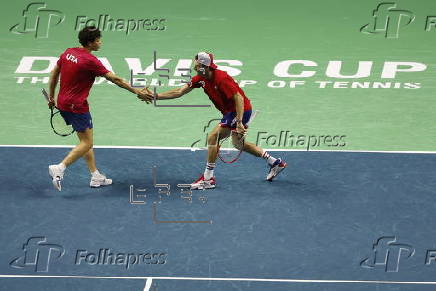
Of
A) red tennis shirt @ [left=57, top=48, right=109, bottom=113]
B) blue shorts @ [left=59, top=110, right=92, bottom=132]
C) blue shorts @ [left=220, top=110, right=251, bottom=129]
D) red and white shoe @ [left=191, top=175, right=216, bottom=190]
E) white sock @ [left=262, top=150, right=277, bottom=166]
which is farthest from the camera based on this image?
white sock @ [left=262, top=150, right=277, bottom=166]

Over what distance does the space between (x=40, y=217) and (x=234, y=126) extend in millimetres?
3234

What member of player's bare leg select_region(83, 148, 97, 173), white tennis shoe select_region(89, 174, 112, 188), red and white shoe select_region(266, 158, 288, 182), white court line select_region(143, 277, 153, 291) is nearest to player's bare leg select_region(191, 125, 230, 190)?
red and white shoe select_region(266, 158, 288, 182)

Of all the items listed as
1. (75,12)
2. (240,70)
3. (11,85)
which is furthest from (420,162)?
(75,12)

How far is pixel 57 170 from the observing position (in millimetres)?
14242

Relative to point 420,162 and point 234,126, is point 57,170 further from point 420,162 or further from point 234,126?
point 420,162

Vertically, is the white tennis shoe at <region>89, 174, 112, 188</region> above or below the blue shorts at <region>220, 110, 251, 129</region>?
below

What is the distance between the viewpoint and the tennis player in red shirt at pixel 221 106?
1405cm

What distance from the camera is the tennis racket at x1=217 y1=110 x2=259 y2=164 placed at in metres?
14.6

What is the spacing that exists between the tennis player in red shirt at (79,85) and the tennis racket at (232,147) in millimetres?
1453

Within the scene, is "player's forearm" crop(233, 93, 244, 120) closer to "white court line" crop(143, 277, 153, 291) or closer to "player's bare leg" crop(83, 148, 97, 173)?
"player's bare leg" crop(83, 148, 97, 173)

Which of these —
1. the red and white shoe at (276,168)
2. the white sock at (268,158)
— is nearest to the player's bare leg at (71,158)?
the white sock at (268,158)

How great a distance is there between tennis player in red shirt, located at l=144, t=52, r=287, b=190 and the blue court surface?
0.95ft

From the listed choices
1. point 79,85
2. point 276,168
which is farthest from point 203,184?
point 79,85

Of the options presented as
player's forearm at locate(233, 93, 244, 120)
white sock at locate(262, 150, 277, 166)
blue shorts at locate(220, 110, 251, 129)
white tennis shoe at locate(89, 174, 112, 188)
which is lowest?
white tennis shoe at locate(89, 174, 112, 188)
